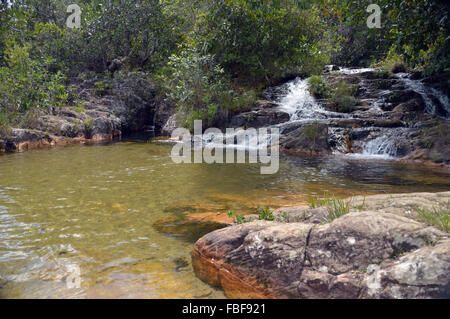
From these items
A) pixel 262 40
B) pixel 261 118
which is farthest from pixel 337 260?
pixel 262 40

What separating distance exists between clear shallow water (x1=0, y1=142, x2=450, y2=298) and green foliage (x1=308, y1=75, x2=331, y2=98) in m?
6.13

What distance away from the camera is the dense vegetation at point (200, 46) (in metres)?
11.2

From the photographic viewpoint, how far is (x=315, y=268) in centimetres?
282

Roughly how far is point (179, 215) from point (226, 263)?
204 cm

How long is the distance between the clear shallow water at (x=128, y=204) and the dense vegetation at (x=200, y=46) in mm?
4635

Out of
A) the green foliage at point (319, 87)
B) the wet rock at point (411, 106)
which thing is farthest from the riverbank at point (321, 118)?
the green foliage at point (319, 87)

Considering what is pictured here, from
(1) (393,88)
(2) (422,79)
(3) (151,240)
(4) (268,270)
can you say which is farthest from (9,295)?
(2) (422,79)

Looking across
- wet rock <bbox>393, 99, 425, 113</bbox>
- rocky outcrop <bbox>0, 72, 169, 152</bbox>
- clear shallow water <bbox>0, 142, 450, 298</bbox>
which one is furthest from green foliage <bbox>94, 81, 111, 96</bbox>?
wet rock <bbox>393, 99, 425, 113</bbox>

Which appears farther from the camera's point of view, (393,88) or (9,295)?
(393,88)

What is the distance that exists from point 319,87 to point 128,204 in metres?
13.3

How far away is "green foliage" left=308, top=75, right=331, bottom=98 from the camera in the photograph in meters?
16.3

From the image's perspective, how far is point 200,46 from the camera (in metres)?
18.1

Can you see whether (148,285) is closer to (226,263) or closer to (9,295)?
(226,263)
